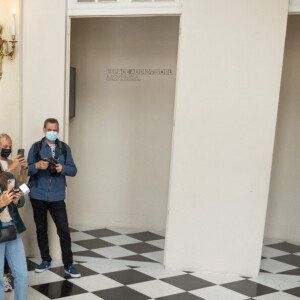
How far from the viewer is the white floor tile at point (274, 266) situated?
478 centimetres

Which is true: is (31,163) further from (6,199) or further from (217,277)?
(217,277)

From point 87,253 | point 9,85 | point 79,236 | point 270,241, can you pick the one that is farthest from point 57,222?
point 270,241

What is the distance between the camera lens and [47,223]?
4.59m

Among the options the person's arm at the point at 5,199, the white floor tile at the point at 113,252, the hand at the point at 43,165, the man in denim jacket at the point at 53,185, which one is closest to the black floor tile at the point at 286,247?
the white floor tile at the point at 113,252

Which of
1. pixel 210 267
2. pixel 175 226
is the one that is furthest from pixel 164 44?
pixel 210 267

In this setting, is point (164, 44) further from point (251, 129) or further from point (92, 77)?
point (251, 129)

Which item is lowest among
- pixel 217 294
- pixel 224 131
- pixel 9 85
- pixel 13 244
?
pixel 217 294

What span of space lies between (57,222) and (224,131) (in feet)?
6.39

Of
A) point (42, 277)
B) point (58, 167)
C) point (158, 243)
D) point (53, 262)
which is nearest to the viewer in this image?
point (58, 167)

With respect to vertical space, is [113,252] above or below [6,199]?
below

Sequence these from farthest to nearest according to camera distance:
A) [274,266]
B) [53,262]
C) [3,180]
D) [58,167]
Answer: [274,266], [53,262], [58,167], [3,180]

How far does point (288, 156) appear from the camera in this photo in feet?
19.1

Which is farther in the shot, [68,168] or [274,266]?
[274,266]

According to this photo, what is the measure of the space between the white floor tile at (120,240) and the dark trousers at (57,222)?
121 centimetres
